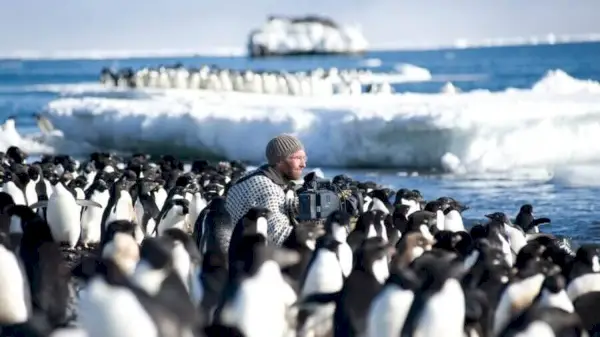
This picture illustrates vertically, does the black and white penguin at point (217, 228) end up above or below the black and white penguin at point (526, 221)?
above

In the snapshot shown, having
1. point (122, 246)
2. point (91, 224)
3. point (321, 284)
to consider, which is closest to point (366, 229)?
point (321, 284)

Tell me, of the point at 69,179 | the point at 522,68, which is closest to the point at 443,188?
the point at 69,179

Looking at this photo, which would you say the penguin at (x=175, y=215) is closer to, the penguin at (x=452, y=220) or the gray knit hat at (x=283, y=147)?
the penguin at (x=452, y=220)

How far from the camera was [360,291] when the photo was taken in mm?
6129

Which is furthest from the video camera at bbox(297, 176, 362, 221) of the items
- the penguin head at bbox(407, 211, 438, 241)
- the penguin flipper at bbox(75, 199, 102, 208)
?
the penguin flipper at bbox(75, 199, 102, 208)

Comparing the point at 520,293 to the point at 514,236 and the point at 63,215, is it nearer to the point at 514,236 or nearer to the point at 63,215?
the point at 514,236

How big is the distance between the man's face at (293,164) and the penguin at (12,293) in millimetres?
1612

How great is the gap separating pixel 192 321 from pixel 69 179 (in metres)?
6.87

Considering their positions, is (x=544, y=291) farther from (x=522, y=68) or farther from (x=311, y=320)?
(x=522, y=68)

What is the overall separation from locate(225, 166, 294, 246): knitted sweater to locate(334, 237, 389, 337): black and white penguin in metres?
0.82

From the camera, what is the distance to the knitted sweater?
7055 mm

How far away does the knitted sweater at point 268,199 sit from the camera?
7.05 metres

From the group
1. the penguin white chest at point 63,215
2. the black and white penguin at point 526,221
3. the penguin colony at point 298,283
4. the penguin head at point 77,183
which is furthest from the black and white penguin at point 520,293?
the penguin head at point 77,183

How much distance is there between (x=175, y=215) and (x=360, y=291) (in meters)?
4.07
